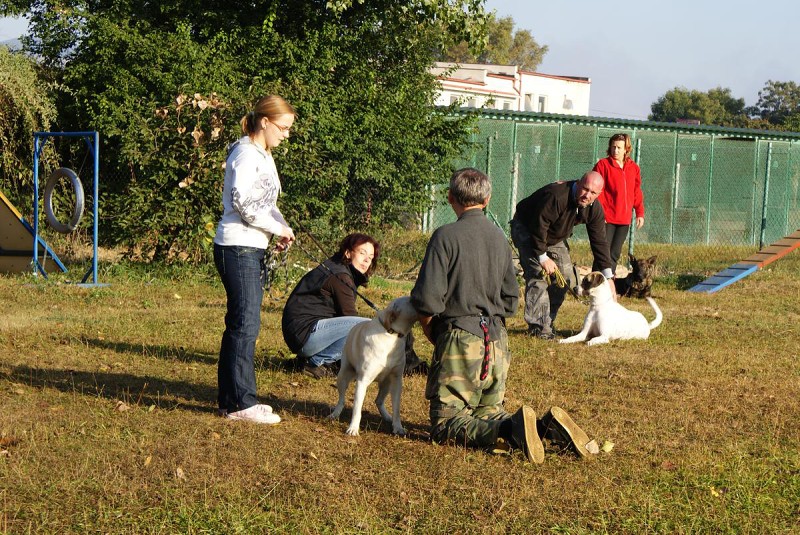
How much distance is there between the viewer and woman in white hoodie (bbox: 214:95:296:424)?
525cm

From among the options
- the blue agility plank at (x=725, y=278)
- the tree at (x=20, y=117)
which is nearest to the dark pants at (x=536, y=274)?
the blue agility plank at (x=725, y=278)

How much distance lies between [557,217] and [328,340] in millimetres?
2854

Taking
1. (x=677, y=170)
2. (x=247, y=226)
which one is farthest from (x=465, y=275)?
(x=677, y=170)

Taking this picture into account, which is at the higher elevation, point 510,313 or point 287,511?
point 510,313

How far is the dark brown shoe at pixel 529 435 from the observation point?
4.86 metres

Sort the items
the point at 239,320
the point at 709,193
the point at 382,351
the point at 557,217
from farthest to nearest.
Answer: the point at 709,193, the point at 557,217, the point at 239,320, the point at 382,351

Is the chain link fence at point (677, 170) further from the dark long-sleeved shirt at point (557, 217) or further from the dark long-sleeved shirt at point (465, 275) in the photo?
the dark long-sleeved shirt at point (465, 275)

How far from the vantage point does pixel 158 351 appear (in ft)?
25.6

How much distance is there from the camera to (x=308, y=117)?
13.4 m

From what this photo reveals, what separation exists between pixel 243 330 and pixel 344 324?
1.62 m

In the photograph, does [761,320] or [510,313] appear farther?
[761,320]

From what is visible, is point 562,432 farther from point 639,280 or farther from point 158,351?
point 639,280

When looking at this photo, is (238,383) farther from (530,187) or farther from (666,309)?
(530,187)

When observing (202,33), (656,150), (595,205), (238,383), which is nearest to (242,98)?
(202,33)
